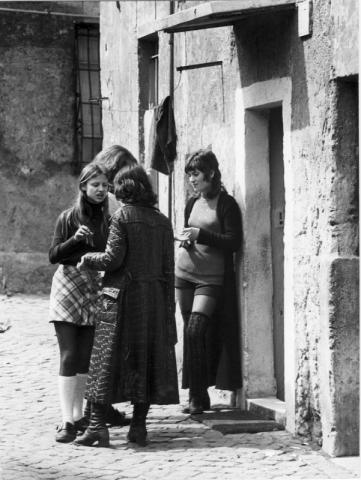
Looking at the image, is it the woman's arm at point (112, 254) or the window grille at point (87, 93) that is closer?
the woman's arm at point (112, 254)

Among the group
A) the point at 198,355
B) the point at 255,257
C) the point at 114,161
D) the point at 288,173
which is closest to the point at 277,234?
the point at 255,257

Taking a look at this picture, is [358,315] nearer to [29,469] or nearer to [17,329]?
[29,469]

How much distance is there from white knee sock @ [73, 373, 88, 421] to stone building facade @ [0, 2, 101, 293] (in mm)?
8540

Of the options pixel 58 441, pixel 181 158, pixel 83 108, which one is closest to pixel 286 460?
pixel 58 441

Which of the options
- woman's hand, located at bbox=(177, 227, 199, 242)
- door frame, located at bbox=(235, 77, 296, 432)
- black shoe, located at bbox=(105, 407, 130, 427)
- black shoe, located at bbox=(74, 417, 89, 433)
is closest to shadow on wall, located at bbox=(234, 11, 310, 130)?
door frame, located at bbox=(235, 77, 296, 432)

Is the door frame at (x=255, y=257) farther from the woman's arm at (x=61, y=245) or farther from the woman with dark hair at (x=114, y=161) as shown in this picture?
the woman's arm at (x=61, y=245)

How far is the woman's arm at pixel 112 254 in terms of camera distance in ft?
23.3

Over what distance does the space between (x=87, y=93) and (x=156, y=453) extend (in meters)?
10.2

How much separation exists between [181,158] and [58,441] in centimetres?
351

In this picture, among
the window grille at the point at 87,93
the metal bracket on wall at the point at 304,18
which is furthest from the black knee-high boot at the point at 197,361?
the window grille at the point at 87,93

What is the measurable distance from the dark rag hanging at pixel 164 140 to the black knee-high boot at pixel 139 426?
3521 mm

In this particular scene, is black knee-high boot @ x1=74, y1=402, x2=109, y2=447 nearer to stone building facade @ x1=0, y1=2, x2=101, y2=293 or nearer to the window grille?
stone building facade @ x1=0, y1=2, x2=101, y2=293

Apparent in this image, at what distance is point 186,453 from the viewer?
703cm

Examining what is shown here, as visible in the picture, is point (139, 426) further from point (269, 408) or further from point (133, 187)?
point (133, 187)
